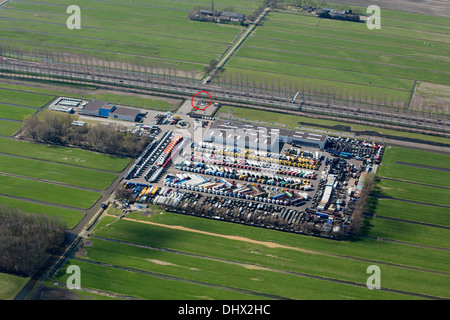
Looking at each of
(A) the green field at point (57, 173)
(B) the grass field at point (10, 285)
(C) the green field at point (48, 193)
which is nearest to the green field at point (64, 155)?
(A) the green field at point (57, 173)

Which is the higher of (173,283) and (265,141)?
(265,141)

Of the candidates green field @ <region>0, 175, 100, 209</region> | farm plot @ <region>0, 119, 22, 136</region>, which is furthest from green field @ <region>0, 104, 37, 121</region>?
green field @ <region>0, 175, 100, 209</region>

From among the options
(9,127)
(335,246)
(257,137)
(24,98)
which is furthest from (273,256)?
(24,98)

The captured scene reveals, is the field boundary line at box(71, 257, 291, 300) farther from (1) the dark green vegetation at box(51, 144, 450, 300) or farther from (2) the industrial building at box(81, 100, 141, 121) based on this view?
(2) the industrial building at box(81, 100, 141, 121)

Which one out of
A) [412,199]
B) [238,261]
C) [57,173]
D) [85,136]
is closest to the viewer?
[238,261]

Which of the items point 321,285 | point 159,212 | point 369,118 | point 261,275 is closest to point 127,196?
point 159,212

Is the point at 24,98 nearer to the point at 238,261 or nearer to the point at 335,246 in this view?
the point at 238,261

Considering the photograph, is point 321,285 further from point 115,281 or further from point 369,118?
point 369,118
